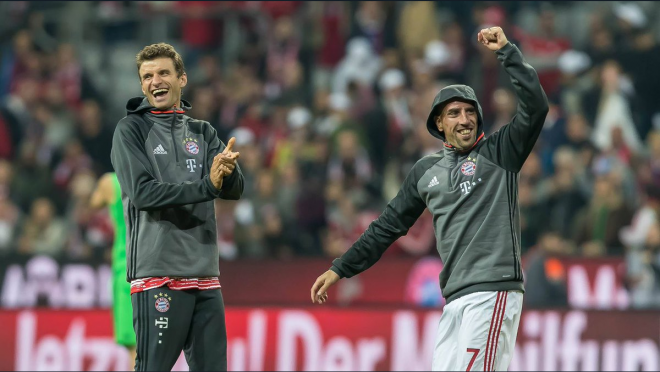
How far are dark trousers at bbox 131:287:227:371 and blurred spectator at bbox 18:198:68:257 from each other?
8.39 meters

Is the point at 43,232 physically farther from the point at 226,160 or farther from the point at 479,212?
the point at 479,212

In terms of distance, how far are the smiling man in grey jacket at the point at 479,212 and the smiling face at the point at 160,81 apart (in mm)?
1425

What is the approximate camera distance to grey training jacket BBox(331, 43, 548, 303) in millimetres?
5500

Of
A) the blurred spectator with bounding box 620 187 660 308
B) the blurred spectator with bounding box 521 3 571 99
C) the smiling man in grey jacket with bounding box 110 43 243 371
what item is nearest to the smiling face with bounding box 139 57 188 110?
the smiling man in grey jacket with bounding box 110 43 243 371

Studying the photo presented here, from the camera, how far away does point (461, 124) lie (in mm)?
5805

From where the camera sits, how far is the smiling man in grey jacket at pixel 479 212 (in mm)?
5453

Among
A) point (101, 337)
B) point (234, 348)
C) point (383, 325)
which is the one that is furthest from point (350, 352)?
point (101, 337)

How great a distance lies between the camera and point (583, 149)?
1343cm

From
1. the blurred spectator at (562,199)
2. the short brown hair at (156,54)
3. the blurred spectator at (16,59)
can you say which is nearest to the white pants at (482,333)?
the short brown hair at (156,54)

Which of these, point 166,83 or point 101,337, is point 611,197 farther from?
point 166,83

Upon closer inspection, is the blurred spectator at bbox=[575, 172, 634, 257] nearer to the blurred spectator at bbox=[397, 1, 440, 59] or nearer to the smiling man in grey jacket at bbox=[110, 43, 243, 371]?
the blurred spectator at bbox=[397, 1, 440, 59]

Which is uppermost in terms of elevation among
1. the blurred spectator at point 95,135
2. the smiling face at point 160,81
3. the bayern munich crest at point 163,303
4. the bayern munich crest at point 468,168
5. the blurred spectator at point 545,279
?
the blurred spectator at point 95,135

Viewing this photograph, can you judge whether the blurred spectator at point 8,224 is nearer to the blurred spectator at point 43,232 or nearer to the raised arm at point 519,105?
the blurred spectator at point 43,232

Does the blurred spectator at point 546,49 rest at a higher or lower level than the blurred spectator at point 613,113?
higher
